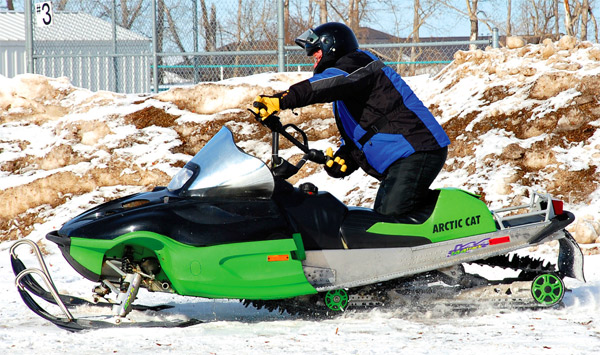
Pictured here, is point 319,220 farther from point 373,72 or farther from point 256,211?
point 373,72

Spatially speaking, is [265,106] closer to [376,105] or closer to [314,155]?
[314,155]

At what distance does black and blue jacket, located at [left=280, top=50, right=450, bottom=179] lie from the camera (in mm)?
3840

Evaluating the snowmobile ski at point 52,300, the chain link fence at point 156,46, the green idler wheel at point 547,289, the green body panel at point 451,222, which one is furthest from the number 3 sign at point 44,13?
the green idler wheel at point 547,289

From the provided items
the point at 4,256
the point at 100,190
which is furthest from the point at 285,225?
the point at 100,190

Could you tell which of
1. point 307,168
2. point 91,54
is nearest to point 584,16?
point 307,168

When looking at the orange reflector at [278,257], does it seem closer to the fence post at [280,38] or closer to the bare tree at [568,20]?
the fence post at [280,38]

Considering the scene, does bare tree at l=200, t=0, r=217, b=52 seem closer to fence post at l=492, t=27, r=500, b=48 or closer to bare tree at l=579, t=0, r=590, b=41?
fence post at l=492, t=27, r=500, b=48

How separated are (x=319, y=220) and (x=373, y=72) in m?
0.92

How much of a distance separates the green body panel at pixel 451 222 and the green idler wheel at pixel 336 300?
41 centimetres

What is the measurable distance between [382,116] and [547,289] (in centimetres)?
145

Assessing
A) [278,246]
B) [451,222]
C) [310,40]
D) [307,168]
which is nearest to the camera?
[278,246]

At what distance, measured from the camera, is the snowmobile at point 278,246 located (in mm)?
3553

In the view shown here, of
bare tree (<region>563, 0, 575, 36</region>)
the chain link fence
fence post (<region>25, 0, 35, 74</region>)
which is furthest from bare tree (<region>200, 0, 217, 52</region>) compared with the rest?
bare tree (<region>563, 0, 575, 36</region>)

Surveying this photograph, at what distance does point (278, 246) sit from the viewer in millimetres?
3691
